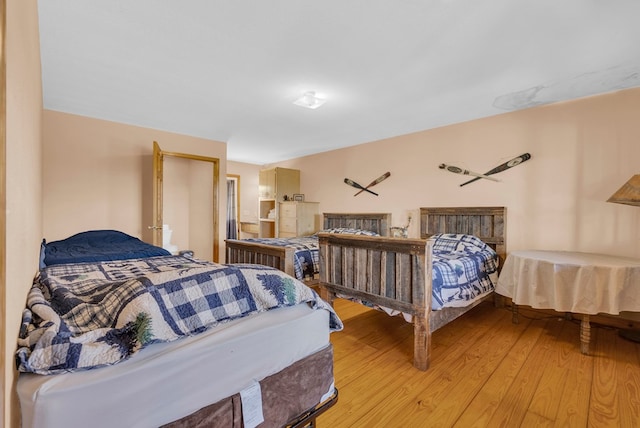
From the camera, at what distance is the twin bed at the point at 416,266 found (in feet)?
6.58

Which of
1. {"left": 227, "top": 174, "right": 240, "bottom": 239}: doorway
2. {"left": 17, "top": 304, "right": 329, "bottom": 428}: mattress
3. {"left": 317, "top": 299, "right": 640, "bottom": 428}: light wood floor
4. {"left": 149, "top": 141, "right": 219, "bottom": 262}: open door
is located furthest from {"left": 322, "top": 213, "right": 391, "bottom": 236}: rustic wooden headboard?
{"left": 17, "top": 304, "right": 329, "bottom": 428}: mattress

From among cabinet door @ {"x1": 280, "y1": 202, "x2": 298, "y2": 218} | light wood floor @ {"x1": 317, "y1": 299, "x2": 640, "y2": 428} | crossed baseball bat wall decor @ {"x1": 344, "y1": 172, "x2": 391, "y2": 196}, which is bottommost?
light wood floor @ {"x1": 317, "y1": 299, "x2": 640, "y2": 428}

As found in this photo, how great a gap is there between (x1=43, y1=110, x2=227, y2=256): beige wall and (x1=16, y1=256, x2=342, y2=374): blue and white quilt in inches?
107

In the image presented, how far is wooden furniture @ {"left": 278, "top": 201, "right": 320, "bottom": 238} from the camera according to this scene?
506cm

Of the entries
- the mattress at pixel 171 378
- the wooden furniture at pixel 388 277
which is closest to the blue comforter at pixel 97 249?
the wooden furniture at pixel 388 277

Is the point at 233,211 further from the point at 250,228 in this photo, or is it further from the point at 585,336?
the point at 585,336

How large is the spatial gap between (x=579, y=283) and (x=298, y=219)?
3782 mm

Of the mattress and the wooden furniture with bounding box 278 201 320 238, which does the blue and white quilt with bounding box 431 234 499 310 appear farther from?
the wooden furniture with bounding box 278 201 320 238

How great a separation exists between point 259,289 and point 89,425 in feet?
2.00

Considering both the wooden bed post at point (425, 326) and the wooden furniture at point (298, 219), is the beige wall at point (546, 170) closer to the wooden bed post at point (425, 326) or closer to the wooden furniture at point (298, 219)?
the wooden furniture at point (298, 219)

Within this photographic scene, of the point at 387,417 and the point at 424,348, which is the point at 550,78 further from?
the point at 387,417

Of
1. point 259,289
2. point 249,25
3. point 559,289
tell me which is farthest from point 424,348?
point 249,25

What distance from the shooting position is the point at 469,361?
209 centimetres

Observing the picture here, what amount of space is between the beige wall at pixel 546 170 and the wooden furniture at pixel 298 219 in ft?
5.30
